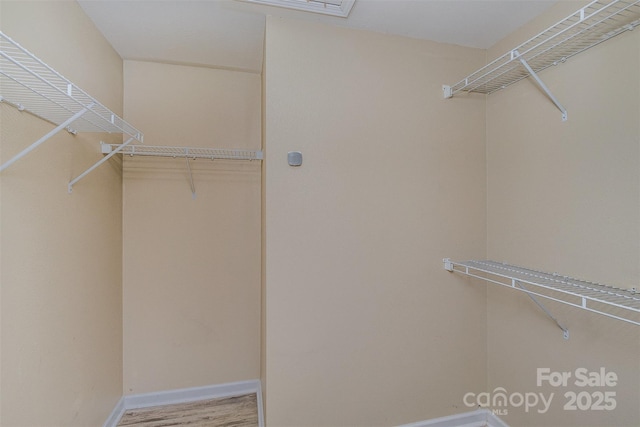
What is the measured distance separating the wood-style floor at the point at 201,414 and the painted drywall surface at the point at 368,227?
544 millimetres

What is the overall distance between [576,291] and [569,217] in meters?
0.43

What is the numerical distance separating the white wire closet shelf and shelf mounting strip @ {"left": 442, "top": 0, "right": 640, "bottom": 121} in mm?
795

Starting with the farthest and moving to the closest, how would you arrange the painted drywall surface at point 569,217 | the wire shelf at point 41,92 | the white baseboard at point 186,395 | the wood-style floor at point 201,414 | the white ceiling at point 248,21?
the white baseboard at point 186,395 → the wood-style floor at point 201,414 → the white ceiling at point 248,21 → the painted drywall surface at point 569,217 → the wire shelf at point 41,92

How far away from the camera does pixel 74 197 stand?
1.41m

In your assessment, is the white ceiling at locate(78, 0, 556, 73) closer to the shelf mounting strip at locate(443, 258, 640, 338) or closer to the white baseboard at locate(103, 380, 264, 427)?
the shelf mounting strip at locate(443, 258, 640, 338)

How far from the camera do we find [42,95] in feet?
2.93

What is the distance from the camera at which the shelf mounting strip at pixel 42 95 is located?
2.71 feet

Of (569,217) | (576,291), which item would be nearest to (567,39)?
(569,217)

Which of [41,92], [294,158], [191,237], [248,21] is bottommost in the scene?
[191,237]

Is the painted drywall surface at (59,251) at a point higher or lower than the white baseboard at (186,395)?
higher

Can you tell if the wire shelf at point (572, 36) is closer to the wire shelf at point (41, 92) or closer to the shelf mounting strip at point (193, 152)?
the shelf mounting strip at point (193, 152)

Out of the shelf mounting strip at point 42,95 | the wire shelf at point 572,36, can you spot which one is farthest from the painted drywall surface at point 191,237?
the wire shelf at point 572,36

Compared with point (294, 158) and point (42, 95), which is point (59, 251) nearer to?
point (42, 95)

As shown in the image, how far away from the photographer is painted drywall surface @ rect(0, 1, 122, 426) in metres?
1.03
